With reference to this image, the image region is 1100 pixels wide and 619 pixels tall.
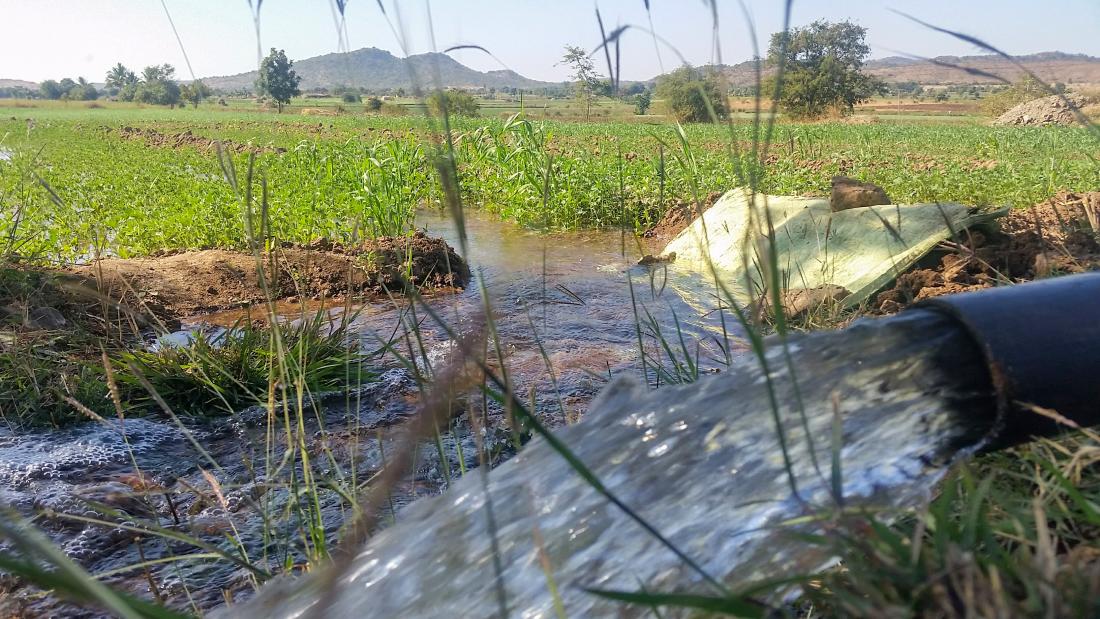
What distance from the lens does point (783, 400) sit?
52.2 inches

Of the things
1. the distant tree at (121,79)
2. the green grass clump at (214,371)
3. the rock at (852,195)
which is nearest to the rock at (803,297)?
the rock at (852,195)

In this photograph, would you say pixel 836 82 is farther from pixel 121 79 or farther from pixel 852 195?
pixel 121 79

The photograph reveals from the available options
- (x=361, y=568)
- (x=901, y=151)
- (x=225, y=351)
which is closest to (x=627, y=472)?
(x=361, y=568)

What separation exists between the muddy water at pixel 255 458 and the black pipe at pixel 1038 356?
0.66 m

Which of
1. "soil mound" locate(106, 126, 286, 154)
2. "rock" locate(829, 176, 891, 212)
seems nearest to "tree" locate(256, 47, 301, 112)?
"rock" locate(829, 176, 891, 212)

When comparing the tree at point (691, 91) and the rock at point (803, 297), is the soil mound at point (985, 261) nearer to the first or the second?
the rock at point (803, 297)

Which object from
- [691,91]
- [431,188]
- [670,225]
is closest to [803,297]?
[691,91]

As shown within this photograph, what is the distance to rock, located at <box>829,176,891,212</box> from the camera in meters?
5.36

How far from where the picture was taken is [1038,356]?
1266 mm

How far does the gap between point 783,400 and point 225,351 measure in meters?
2.76

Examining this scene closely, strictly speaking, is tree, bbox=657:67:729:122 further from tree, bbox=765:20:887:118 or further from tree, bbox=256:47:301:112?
tree, bbox=765:20:887:118

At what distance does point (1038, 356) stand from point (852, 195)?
438 cm

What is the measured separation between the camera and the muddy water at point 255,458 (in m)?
1.98

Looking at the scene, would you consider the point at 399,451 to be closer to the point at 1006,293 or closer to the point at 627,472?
the point at 627,472
